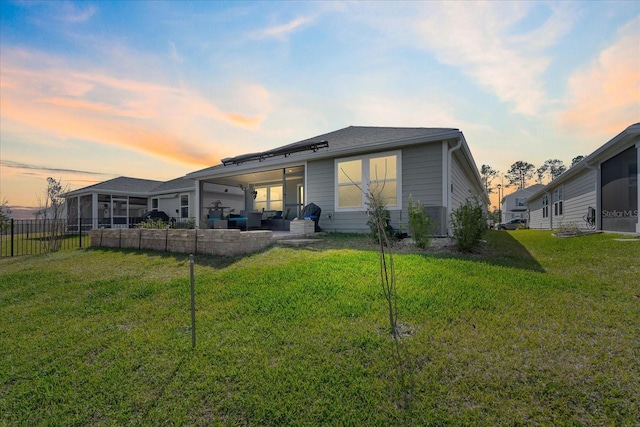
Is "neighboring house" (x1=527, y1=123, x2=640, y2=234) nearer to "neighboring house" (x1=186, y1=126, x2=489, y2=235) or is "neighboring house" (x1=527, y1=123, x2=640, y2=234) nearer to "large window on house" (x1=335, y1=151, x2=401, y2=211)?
"neighboring house" (x1=186, y1=126, x2=489, y2=235)

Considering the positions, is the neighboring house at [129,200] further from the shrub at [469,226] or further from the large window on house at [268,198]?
the shrub at [469,226]

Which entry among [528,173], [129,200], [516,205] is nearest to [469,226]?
[129,200]

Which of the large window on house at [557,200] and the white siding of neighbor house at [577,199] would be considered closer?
the white siding of neighbor house at [577,199]

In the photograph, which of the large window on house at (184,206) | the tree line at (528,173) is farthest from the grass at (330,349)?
the tree line at (528,173)

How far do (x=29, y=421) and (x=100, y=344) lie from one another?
37.9 inches

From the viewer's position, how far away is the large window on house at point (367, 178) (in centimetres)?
867

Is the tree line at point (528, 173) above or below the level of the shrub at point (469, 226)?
above

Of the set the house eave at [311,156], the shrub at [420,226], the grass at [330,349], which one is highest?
the house eave at [311,156]

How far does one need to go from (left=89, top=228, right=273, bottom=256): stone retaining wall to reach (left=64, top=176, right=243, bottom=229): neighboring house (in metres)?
8.36

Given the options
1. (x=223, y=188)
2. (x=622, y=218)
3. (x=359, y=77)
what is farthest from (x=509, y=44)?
(x=223, y=188)

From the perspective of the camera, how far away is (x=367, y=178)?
8.95 m

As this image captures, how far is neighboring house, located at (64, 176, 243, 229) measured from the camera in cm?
1903

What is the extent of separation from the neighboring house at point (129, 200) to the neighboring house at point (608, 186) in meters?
17.6

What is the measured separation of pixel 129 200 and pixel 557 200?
29.9 meters
